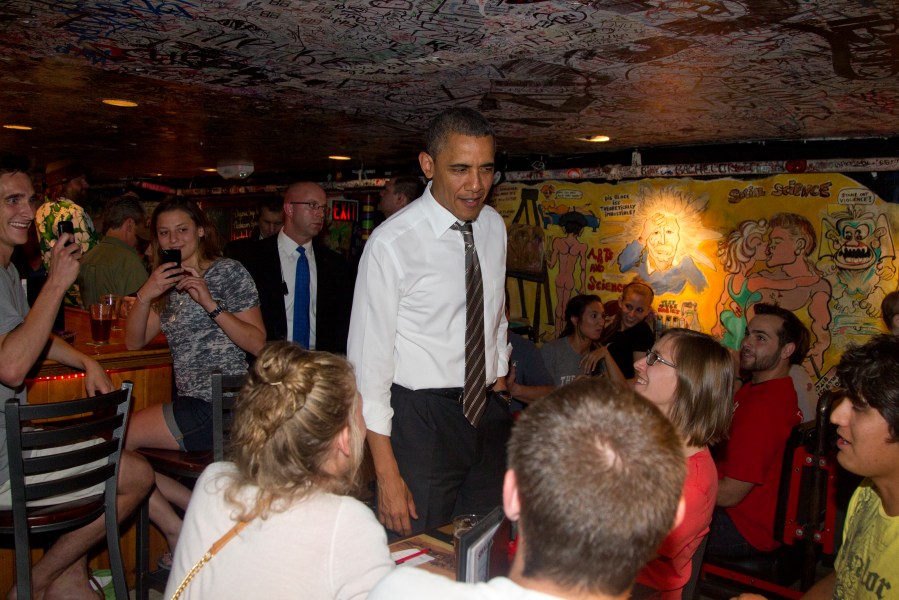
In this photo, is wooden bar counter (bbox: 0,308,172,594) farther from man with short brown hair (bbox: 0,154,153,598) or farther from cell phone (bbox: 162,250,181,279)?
cell phone (bbox: 162,250,181,279)

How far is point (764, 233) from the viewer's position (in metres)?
6.37

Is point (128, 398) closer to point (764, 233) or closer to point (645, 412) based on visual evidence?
point (645, 412)

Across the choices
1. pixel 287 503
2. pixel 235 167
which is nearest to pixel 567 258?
pixel 235 167

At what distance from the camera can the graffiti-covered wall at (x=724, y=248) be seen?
5863 mm

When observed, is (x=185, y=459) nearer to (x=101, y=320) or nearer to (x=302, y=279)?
(x=101, y=320)

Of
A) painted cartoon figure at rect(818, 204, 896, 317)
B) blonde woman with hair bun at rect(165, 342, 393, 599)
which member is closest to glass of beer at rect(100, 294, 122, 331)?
blonde woman with hair bun at rect(165, 342, 393, 599)

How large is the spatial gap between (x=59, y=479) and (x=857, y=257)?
19.0 ft

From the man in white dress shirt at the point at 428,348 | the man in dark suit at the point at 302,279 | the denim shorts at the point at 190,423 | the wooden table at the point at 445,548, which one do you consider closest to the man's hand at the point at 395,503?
the man in white dress shirt at the point at 428,348

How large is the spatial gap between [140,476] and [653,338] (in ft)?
15.6

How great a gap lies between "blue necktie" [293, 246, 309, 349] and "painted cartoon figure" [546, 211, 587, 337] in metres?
4.08

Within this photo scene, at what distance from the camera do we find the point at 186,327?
3328 millimetres

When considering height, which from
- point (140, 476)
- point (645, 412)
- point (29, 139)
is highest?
point (29, 139)

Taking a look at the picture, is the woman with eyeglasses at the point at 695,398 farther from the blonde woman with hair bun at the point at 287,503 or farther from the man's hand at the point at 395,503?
the blonde woman with hair bun at the point at 287,503

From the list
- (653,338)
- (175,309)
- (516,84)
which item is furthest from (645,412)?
(653,338)
